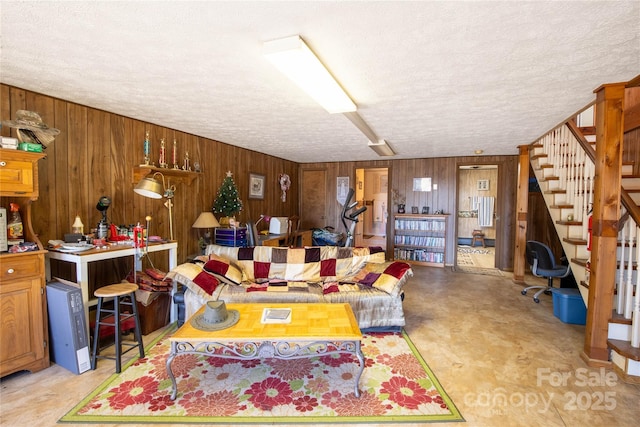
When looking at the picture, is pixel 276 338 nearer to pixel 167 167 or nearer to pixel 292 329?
pixel 292 329

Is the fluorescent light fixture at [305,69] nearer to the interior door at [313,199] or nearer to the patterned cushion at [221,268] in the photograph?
the patterned cushion at [221,268]

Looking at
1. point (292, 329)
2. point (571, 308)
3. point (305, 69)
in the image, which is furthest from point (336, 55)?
point (571, 308)

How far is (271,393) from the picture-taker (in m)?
1.92

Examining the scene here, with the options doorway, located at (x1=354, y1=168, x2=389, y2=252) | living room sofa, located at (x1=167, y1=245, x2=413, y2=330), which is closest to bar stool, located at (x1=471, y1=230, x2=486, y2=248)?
doorway, located at (x1=354, y1=168, x2=389, y2=252)

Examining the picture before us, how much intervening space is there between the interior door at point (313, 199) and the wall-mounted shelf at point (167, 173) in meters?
3.21

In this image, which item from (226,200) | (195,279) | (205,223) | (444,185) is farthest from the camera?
(444,185)

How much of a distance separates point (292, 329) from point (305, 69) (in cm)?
167

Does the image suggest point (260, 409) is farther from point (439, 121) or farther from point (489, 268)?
point (489, 268)

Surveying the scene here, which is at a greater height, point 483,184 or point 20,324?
point 483,184

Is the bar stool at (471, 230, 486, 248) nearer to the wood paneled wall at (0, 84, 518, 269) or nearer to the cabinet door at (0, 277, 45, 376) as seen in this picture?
the wood paneled wall at (0, 84, 518, 269)

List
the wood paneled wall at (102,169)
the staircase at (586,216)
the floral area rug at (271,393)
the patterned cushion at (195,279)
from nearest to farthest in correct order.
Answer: the floral area rug at (271,393)
the staircase at (586,216)
the wood paneled wall at (102,169)
the patterned cushion at (195,279)

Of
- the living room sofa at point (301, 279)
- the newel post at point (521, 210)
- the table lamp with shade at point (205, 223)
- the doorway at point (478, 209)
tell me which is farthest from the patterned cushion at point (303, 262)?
the doorway at point (478, 209)

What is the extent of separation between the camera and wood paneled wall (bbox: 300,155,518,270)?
543cm

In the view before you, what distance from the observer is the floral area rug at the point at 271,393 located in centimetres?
171
